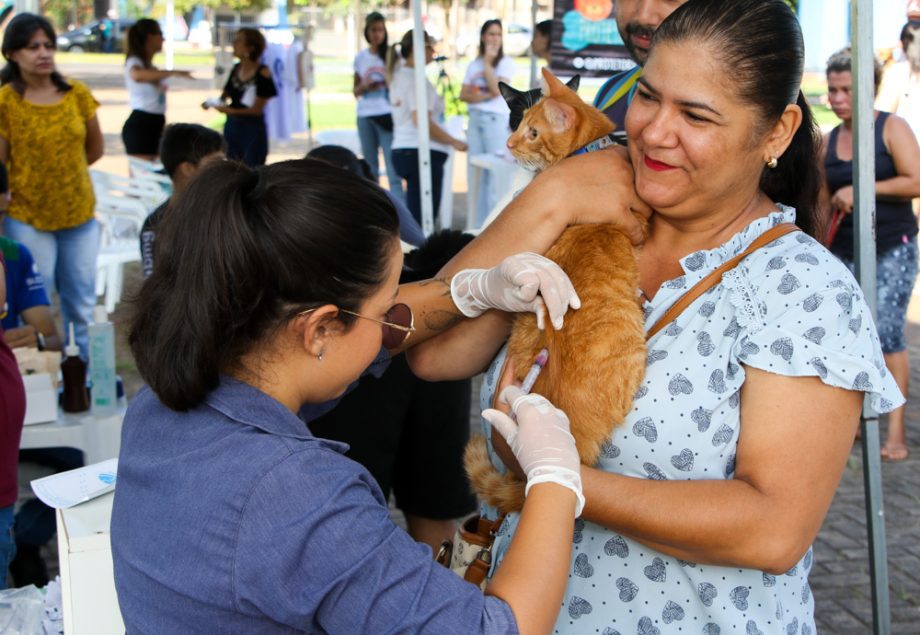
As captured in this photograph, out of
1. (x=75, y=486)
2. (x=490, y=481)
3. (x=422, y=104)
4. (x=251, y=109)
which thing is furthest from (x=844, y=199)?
(x=251, y=109)

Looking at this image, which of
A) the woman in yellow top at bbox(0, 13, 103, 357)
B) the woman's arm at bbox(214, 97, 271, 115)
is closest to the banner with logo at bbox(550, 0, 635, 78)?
the woman's arm at bbox(214, 97, 271, 115)

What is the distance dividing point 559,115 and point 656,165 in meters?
0.68

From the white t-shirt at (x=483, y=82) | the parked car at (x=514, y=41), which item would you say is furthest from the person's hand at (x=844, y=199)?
the parked car at (x=514, y=41)

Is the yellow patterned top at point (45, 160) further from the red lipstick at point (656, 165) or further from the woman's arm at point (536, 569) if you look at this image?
the woman's arm at point (536, 569)

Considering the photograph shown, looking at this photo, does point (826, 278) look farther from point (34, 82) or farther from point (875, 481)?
point (34, 82)

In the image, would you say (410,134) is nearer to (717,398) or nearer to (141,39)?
(141,39)

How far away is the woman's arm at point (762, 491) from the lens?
5.18ft

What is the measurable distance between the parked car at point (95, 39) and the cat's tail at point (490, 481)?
3981 cm

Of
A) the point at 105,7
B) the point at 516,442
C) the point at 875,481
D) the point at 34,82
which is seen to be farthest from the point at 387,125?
the point at 105,7

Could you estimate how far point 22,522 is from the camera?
390 cm

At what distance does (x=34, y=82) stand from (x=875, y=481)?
5.61 meters

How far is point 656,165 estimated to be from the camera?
180cm

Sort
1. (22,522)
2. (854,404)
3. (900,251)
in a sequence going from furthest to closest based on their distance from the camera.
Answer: (900,251) → (22,522) → (854,404)

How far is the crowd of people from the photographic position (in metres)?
1.28
